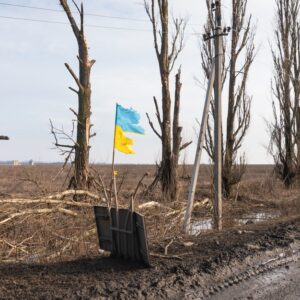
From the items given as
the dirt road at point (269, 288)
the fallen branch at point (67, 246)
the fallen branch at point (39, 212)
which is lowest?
the dirt road at point (269, 288)

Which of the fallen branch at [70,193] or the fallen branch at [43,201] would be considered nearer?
the fallen branch at [43,201]

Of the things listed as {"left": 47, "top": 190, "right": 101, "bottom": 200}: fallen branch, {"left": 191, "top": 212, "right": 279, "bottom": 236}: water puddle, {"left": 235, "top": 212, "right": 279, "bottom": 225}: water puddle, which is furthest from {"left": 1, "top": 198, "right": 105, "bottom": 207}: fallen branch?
{"left": 235, "top": 212, "right": 279, "bottom": 225}: water puddle

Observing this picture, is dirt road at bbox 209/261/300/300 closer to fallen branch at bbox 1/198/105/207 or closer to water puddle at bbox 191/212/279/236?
water puddle at bbox 191/212/279/236

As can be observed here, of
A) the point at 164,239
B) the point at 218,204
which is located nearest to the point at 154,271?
the point at 164,239

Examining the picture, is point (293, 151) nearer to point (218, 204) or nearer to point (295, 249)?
point (218, 204)

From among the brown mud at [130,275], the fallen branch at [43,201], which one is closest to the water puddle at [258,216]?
the fallen branch at [43,201]

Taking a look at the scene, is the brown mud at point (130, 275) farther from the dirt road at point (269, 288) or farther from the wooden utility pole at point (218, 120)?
the wooden utility pole at point (218, 120)

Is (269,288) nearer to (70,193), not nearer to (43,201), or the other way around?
(43,201)

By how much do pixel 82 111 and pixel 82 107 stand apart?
0.13m

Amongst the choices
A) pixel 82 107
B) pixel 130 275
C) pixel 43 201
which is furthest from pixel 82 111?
pixel 130 275

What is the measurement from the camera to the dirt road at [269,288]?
6.48m

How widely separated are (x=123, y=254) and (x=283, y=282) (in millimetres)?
2267

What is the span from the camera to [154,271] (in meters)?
6.82

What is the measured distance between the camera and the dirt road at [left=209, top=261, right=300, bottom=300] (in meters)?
6.48
